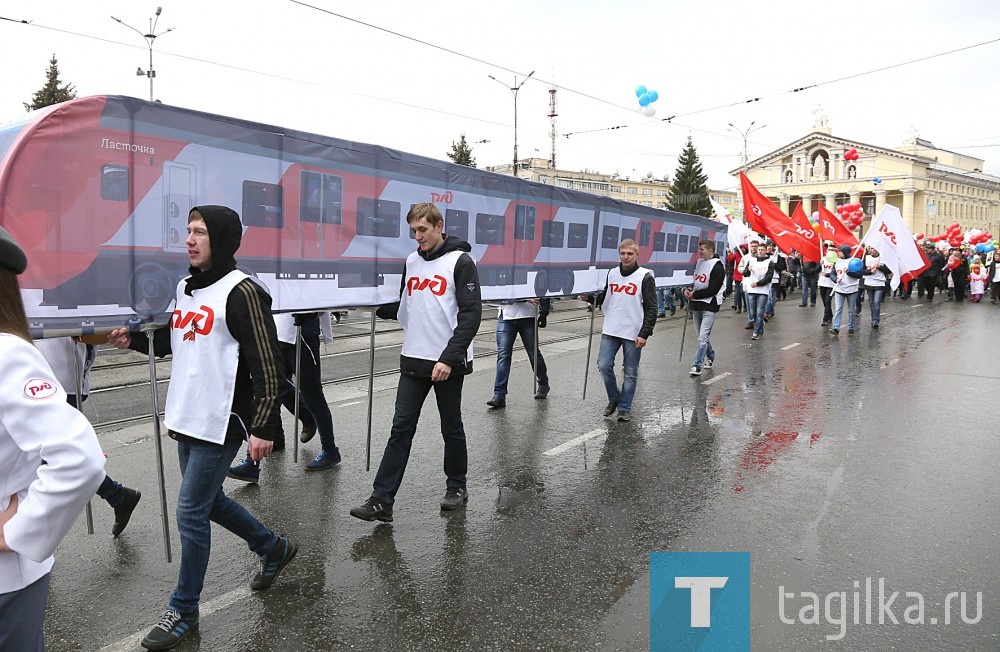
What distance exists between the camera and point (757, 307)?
1454cm

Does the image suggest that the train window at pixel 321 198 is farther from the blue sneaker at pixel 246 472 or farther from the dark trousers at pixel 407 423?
the blue sneaker at pixel 246 472

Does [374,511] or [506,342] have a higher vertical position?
[506,342]

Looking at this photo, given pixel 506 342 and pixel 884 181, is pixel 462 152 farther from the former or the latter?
pixel 884 181

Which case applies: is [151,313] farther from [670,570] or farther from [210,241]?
[670,570]

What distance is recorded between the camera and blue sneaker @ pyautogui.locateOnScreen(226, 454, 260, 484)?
205 inches

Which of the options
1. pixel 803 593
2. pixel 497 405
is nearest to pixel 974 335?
pixel 497 405

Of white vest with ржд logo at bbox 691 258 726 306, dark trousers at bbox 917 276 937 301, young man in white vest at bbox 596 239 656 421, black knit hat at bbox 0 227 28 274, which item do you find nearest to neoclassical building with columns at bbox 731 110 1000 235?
dark trousers at bbox 917 276 937 301

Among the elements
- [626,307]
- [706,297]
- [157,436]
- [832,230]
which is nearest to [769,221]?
[832,230]

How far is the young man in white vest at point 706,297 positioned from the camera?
10047mm

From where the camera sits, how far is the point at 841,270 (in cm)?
1492

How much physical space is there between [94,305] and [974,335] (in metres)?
16.3

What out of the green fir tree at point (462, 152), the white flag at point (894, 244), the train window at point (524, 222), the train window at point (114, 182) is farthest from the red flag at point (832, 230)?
the green fir tree at point (462, 152)

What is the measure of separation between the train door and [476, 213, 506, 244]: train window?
289cm

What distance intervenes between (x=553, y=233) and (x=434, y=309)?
343 centimetres
